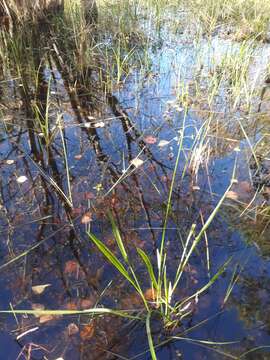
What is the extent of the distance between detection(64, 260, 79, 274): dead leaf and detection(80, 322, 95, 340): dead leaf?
12.2 inches

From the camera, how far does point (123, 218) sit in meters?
1.96

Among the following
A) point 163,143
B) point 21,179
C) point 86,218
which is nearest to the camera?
point 86,218

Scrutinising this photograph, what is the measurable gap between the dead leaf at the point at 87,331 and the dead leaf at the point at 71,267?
0.31m

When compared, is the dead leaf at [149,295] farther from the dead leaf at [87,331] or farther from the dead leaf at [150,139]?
the dead leaf at [150,139]

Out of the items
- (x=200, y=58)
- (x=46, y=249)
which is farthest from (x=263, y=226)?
(x=200, y=58)

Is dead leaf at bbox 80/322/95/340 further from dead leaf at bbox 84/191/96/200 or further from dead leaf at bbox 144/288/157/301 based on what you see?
dead leaf at bbox 84/191/96/200

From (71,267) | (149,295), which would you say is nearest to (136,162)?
(71,267)

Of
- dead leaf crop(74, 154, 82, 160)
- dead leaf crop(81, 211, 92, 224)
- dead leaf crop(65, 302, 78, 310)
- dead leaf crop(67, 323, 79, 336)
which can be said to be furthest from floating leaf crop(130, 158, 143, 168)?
dead leaf crop(67, 323, 79, 336)

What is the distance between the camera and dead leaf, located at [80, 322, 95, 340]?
1370 mm

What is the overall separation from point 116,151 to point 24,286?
1.32 m

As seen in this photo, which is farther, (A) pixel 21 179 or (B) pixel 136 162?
(B) pixel 136 162

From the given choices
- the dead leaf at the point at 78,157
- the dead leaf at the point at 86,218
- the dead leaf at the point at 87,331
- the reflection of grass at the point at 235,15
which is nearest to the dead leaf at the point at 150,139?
the dead leaf at the point at 78,157

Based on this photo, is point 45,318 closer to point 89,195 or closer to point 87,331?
point 87,331

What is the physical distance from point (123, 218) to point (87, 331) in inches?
28.4
